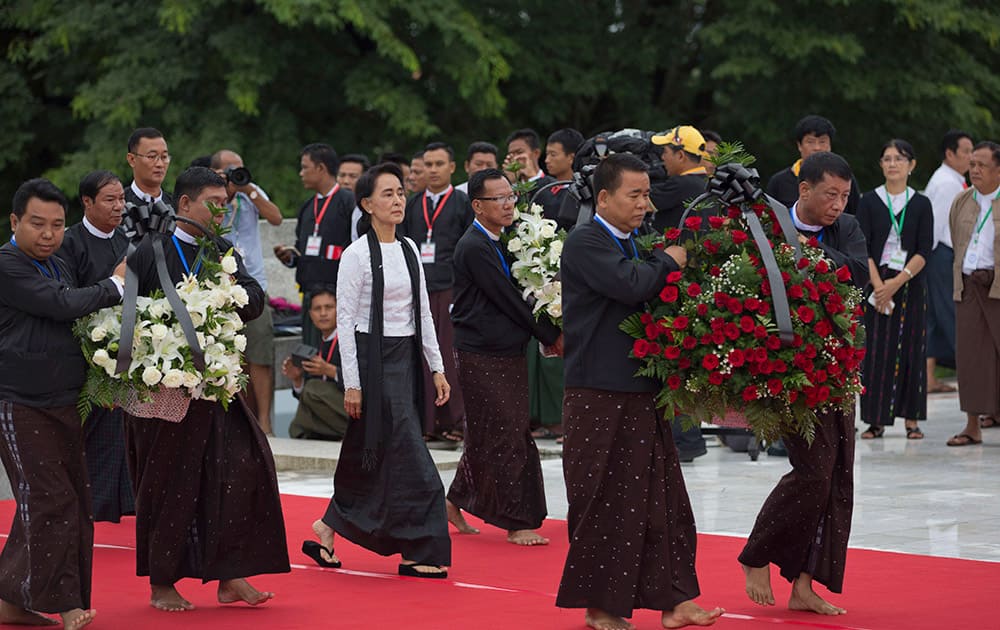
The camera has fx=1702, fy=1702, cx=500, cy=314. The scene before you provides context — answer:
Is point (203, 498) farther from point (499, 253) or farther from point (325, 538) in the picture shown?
point (499, 253)

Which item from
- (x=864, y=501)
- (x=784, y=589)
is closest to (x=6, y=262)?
(x=784, y=589)

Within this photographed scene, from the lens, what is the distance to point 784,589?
7.61m

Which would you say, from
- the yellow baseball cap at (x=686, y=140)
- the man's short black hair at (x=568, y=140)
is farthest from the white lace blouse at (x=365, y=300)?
the man's short black hair at (x=568, y=140)

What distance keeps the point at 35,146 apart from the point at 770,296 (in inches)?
697

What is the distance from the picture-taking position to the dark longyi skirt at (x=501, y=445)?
29.4 feet

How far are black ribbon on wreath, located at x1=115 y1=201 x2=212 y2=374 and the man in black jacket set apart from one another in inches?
4.9

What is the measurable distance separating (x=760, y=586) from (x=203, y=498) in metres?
2.43

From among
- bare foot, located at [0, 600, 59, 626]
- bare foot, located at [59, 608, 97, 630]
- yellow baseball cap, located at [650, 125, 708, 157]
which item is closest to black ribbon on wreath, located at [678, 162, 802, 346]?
bare foot, located at [59, 608, 97, 630]

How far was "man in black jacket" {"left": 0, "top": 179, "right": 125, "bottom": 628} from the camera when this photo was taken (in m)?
6.83

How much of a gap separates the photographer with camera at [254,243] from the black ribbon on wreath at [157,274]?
5532 millimetres

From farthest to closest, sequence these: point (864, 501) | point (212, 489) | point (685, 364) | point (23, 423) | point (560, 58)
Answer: point (560, 58) < point (864, 501) < point (212, 489) < point (23, 423) < point (685, 364)

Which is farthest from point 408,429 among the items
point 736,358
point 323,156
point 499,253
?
point 323,156

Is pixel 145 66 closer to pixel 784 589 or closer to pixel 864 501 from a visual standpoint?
pixel 864 501

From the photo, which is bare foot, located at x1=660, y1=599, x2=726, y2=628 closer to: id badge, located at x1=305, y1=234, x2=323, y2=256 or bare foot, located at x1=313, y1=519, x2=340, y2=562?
bare foot, located at x1=313, y1=519, x2=340, y2=562
